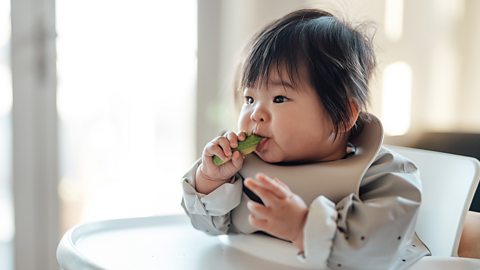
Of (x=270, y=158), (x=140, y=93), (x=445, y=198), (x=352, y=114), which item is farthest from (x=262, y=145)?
(x=140, y=93)

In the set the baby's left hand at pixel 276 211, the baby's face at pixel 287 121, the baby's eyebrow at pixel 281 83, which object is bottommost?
the baby's left hand at pixel 276 211

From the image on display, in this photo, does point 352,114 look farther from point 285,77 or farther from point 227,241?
point 227,241

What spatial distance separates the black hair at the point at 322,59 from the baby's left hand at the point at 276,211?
0.22 metres

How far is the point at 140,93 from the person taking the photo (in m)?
1.43

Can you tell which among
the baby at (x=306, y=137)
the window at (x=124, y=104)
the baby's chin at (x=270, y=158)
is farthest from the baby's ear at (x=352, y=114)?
the window at (x=124, y=104)

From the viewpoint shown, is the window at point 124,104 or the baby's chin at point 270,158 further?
the window at point 124,104

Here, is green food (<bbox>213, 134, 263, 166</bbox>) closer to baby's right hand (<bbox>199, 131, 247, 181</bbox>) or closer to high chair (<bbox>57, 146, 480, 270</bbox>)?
baby's right hand (<bbox>199, 131, 247, 181</bbox>)

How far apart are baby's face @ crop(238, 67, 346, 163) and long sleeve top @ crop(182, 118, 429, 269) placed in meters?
0.03

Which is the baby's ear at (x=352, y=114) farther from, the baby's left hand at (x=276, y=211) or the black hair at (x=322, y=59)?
the baby's left hand at (x=276, y=211)

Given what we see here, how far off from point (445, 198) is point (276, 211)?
1.27ft

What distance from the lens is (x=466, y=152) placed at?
1.34 metres

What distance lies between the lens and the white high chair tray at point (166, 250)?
74cm

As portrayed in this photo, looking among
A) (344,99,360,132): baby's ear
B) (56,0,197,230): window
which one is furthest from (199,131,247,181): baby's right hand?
(56,0,197,230): window

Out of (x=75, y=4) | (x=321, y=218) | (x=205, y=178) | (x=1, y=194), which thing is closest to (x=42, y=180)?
(x=1, y=194)
